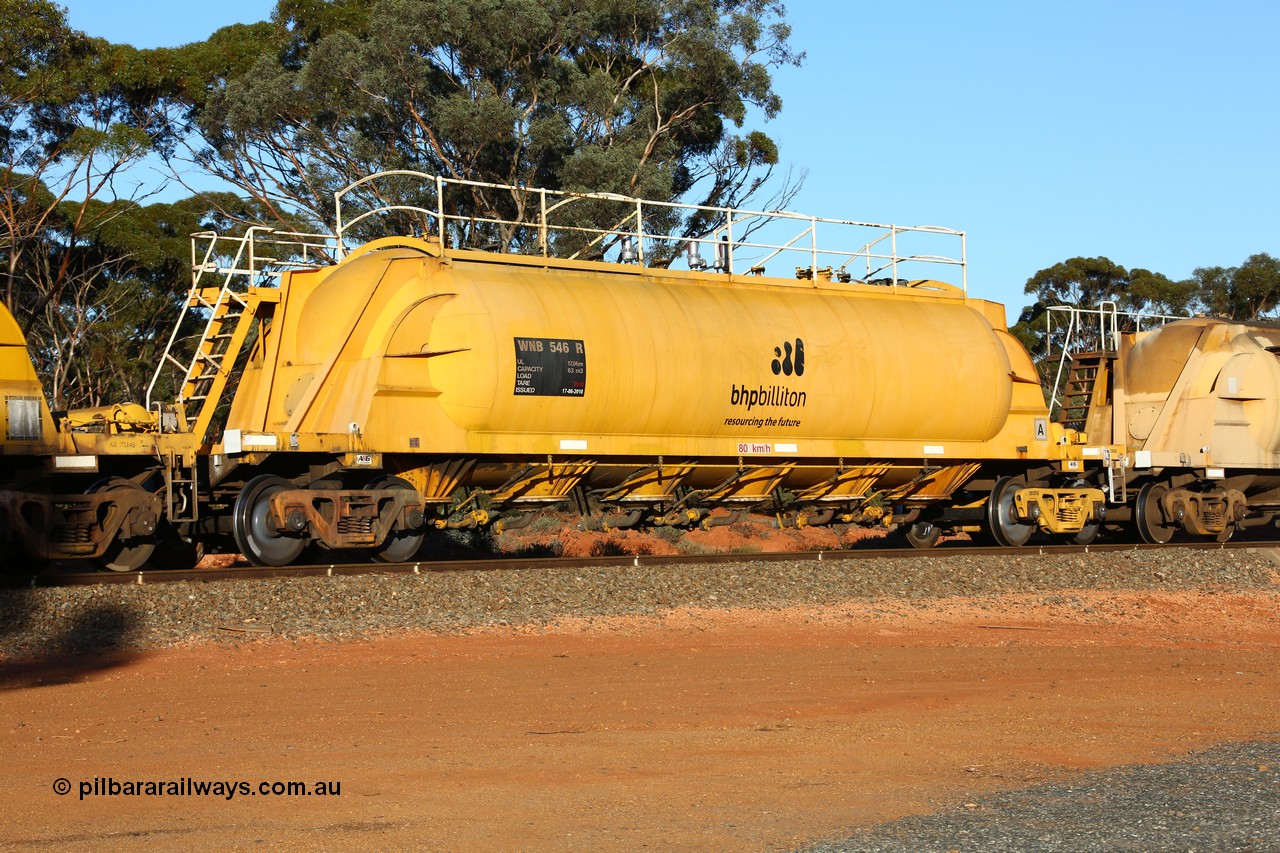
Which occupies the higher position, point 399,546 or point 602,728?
point 399,546

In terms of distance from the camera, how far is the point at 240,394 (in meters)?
17.2

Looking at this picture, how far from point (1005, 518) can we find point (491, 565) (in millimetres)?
9076

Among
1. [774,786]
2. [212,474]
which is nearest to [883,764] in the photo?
[774,786]

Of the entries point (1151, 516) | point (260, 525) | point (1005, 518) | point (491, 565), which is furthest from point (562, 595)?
point (1151, 516)

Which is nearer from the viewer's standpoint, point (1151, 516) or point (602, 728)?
point (602, 728)

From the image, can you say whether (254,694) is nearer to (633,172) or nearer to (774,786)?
(774,786)

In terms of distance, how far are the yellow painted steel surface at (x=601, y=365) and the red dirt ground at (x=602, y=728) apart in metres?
3.44

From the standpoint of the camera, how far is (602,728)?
9.12 m

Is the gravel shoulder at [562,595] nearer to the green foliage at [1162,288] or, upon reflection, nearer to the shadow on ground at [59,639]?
the shadow on ground at [59,639]

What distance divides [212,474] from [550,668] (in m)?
6.23

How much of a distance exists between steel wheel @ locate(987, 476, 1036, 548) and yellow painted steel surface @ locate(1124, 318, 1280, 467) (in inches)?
138

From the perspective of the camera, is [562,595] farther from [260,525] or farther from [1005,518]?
[1005,518]

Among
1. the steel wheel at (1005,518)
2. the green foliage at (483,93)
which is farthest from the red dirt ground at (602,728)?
the green foliage at (483,93)

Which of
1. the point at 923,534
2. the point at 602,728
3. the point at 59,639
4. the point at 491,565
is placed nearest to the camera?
the point at 602,728
